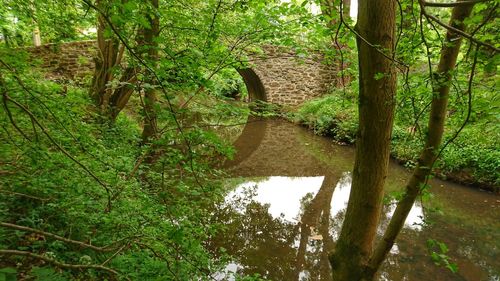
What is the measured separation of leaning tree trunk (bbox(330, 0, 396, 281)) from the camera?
1.95 meters

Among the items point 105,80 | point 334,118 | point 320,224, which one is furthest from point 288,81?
point 105,80

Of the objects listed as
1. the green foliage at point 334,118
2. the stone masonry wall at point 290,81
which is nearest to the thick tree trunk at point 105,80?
the green foliage at point 334,118

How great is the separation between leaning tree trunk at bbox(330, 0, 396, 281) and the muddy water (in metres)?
0.20

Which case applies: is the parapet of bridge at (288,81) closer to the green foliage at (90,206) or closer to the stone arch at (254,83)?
the stone arch at (254,83)

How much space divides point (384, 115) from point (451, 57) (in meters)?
0.53

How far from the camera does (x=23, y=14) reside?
11.7 feet

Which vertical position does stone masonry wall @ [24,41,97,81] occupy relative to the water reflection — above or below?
above

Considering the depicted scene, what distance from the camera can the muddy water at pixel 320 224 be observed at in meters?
3.94

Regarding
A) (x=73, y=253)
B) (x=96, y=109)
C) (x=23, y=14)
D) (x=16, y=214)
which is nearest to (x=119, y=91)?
(x=96, y=109)

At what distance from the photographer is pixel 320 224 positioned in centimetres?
507

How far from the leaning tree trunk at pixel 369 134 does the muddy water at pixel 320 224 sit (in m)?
0.20

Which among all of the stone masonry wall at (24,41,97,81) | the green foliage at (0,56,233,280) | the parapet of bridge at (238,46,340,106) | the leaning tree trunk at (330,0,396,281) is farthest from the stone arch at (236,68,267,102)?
the leaning tree trunk at (330,0,396,281)

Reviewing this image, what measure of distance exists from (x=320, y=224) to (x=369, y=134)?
326cm

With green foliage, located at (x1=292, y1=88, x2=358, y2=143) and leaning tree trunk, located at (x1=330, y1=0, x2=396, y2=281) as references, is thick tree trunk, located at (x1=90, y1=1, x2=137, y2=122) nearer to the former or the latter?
leaning tree trunk, located at (x1=330, y1=0, x2=396, y2=281)
